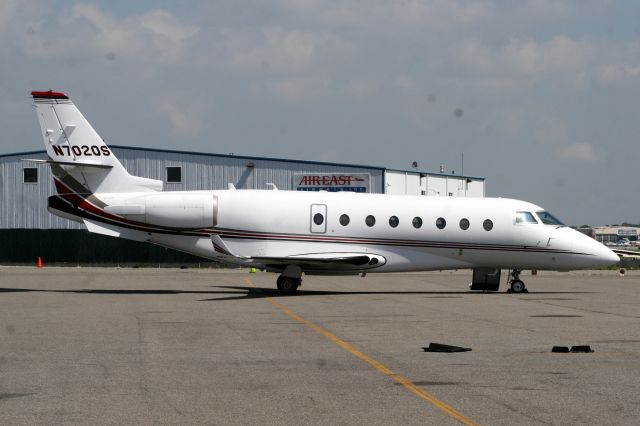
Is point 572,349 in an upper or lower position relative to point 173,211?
lower

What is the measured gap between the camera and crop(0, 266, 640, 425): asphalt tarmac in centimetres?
975

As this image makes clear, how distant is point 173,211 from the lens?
29984mm

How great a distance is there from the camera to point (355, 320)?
66.7ft

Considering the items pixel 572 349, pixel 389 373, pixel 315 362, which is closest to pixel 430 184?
pixel 572 349

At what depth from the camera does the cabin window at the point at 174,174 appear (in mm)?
57469

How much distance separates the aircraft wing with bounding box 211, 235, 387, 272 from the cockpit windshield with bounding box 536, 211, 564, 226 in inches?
212

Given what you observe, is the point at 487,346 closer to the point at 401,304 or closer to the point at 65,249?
the point at 401,304

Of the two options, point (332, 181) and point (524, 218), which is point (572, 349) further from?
point (332, 181)

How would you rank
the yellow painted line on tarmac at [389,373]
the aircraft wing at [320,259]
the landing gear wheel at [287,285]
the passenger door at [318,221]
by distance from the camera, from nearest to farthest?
the yellow painted line on tarmac at [389,373], the aircraft wing at [320,259], the landing gear wheel at [287,285], the passenger door at [318,221]

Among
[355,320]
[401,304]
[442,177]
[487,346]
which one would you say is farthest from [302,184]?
[487,346]

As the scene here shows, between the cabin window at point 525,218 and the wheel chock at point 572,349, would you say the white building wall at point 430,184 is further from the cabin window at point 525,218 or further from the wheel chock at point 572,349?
the wheel chock at point 572,349

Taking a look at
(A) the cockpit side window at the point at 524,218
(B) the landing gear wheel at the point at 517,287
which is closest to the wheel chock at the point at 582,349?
(A) the cockpit side window at the point at 524,218

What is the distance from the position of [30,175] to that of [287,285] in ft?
107

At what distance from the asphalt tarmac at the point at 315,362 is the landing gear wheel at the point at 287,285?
3103 mm
